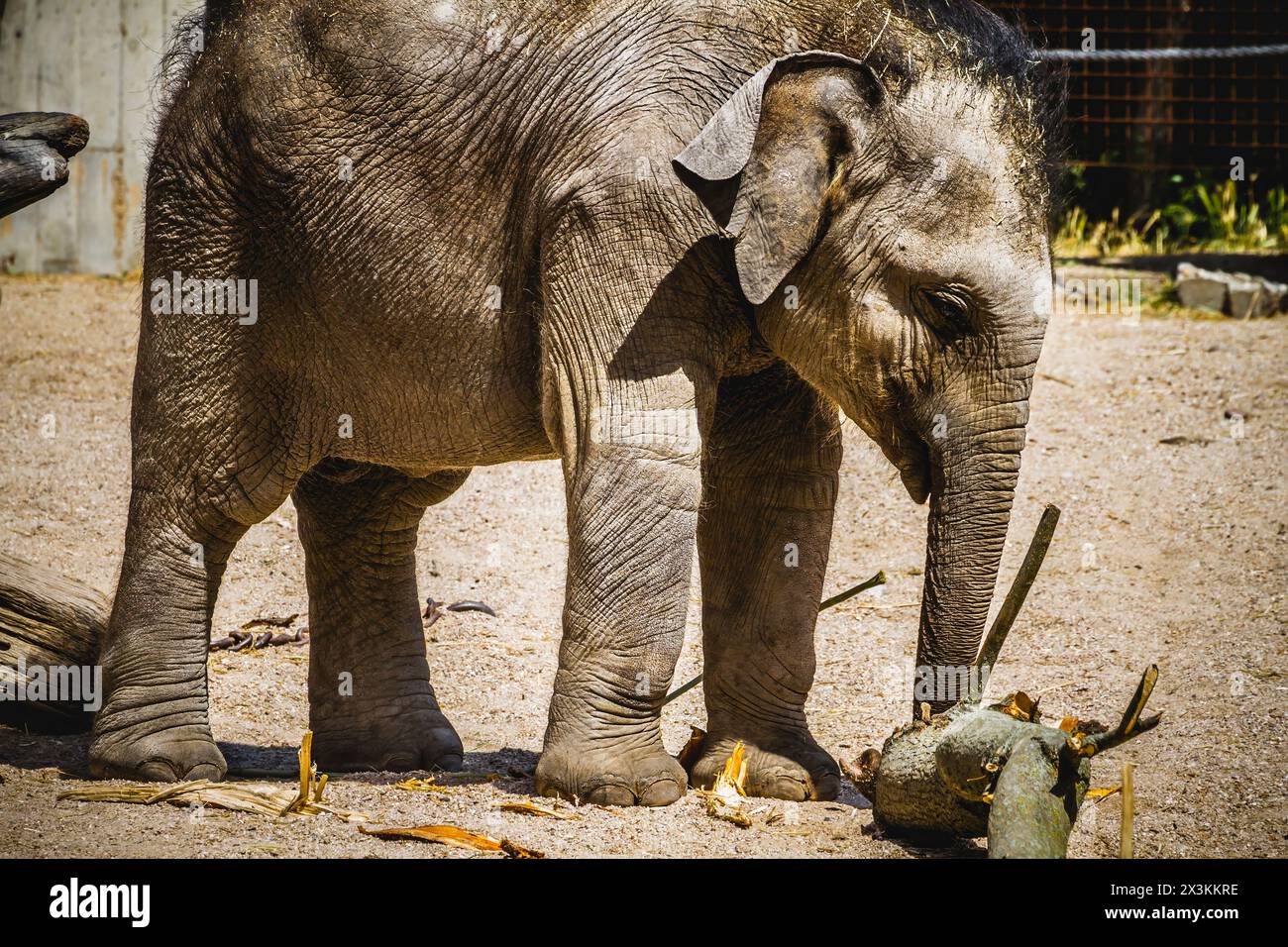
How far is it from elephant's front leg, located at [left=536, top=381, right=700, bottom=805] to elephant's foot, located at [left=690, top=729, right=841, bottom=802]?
0.68 metres

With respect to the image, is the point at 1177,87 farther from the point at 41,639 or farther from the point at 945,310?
the point at 41,639

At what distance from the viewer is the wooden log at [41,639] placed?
302 inches

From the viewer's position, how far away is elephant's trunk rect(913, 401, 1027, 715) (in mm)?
5914

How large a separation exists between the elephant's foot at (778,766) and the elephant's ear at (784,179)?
6.40ft

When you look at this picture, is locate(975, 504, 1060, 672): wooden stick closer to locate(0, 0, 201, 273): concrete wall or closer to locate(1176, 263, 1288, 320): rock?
locate(1176, 263, 1288, 320): rock

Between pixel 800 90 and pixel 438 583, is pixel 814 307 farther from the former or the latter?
pixel 438 583

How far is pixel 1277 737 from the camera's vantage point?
710 cm

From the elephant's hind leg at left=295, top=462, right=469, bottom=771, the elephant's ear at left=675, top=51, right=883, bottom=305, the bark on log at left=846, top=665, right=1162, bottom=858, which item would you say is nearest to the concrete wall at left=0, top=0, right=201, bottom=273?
the elephant's hind leg at left=295, top=462, right=469, bottom=771

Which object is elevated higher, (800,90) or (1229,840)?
(800,90)

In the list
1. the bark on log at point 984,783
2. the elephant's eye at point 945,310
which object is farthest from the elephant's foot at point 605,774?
the elephant's eye at point 945,310

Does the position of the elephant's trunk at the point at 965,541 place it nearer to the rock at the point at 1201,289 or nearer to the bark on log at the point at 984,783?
the bark on log at the point at 984,783
